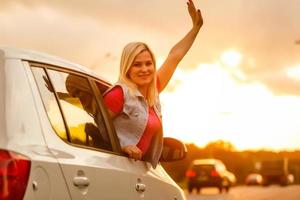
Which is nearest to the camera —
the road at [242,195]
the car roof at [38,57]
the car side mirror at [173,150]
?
the car roof at [38,57]

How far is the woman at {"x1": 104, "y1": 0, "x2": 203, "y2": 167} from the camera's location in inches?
214

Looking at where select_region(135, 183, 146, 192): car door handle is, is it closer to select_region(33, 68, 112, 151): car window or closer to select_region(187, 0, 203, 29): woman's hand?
select_region(33, 68, 112, 151): car window

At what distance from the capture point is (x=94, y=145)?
507 centimetres

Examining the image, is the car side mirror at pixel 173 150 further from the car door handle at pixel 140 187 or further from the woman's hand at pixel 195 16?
the woman's hand at pixel 195 16

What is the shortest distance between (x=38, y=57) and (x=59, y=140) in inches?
17.9

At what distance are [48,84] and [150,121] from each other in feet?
3.30

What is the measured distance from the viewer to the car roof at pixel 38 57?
432cm

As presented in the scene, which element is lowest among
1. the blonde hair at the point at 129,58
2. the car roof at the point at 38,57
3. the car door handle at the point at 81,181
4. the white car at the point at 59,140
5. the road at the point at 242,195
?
the car door handle at the point at 81,181

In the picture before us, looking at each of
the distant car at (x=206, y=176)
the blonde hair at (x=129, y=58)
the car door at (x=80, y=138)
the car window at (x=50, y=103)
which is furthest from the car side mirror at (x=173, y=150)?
the distant car at (x=206, y=176)

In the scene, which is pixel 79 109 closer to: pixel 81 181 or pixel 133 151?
pixel 133 151

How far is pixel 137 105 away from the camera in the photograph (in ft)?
17.9

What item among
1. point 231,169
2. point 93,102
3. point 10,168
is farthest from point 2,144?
point 231,169

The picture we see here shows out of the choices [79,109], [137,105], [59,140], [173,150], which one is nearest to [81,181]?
[59,140]

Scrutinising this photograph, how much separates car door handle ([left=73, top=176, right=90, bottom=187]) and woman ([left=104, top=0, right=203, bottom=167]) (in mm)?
812
